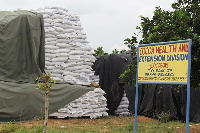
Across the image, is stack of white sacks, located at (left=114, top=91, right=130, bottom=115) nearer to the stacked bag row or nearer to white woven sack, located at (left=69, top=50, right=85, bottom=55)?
the stacked bag row

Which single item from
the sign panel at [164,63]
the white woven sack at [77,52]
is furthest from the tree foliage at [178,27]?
the white woven sack at [77,52]

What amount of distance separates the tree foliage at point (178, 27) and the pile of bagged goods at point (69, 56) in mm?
3021

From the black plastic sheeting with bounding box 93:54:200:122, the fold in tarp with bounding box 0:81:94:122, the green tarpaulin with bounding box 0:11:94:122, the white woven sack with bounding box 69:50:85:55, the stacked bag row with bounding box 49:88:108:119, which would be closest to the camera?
the fold in tarp with bounding box 0:81:94:122

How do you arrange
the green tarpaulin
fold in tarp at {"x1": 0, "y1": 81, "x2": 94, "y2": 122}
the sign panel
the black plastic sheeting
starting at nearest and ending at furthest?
the sign panel
fold in tarp at {"x1": 0, "y1": 81, "x2": 94, "y2": 122}
the green tarpaulin
the black plastic sheeting

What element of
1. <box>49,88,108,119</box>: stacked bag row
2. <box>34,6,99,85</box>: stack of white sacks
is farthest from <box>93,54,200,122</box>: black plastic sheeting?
<box>34,6,99,85</box>: stack of white sacks

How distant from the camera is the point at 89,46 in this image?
39.0 feet

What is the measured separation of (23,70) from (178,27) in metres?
4.95

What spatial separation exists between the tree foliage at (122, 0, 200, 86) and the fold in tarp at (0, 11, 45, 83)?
10.9 ft

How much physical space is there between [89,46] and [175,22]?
14.6 feet

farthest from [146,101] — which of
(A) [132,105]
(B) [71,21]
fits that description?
(B) [71,21]

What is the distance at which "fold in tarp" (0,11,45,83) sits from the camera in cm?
1035

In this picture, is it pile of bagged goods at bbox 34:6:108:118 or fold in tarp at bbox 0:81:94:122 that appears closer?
fold in tarp at bbox 0:81:94:122

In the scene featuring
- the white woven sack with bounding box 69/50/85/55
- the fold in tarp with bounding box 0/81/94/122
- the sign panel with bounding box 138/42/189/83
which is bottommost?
the fold in tarp with bounding box 0/81/94/122

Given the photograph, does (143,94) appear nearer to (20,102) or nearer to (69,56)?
(69,56)
